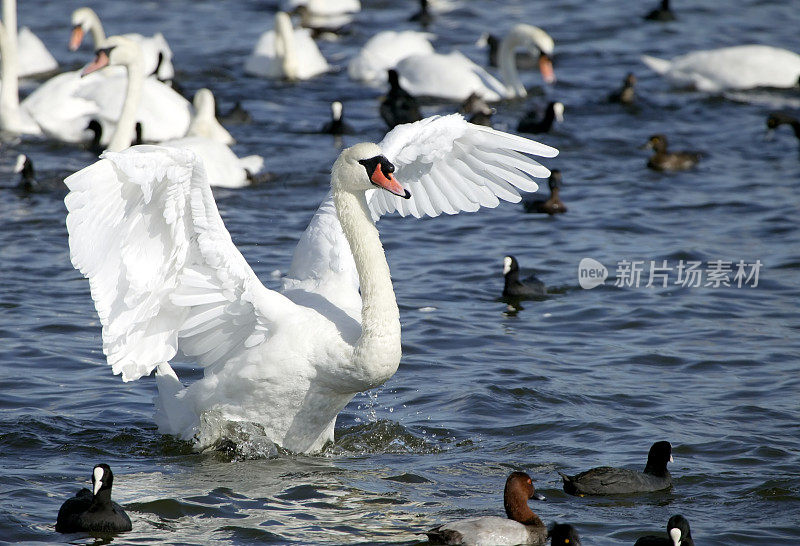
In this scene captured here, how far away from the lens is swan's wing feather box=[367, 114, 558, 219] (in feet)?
26.5

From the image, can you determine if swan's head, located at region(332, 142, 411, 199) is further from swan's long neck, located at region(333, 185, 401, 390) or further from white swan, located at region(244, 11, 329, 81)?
white swan, located at region(244, 11, 329, 81)

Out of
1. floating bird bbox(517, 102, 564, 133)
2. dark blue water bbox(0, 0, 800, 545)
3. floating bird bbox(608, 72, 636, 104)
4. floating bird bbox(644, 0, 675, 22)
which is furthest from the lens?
floating bird bbox(644, 0, 675, 22)

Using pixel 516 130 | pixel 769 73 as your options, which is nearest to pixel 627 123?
pixel 516 130

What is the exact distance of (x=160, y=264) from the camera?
277 inches

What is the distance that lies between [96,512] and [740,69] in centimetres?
1389

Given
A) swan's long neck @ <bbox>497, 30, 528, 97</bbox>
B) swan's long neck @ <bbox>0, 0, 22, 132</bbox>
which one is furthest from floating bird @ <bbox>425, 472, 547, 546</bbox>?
swan's long neck @ <bbox>497, 30, 528, 97</bbox>

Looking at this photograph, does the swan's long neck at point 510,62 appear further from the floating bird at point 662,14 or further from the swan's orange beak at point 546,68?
the floating bird at point 662,14

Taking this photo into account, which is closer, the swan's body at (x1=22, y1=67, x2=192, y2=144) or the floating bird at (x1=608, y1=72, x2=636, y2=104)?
the swan's body at (x1=22, y1=67, x2=192, y2=144)

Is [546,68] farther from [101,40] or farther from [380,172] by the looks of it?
[380,172]

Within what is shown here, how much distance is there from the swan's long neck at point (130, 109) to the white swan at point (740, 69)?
811 cm

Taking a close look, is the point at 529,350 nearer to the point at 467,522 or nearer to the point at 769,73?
the point at 467,522

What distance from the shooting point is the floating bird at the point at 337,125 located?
→ 1561 cm

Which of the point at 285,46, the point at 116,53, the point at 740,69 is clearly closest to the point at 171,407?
the point at 116,53
